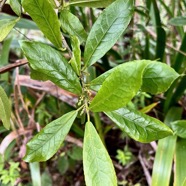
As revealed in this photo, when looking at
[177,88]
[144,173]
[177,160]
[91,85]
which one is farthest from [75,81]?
[144,173]

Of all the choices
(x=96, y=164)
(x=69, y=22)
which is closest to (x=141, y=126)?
(x=96, y=164)

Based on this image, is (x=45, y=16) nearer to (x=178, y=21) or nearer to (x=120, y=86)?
(x=120, y=86)

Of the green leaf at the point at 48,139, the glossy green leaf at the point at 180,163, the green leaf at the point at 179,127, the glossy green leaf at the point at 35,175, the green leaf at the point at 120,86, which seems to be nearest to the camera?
the green leaf at the point at 120,86

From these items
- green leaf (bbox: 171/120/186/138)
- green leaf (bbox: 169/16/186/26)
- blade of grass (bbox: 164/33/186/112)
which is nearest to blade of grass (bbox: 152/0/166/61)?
blade of grass (bbox: 164/33/186/112)

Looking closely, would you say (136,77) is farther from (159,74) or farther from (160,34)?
(160,34)

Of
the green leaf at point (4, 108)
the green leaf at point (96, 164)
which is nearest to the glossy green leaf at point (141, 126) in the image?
the green leaf at point (96, 164)

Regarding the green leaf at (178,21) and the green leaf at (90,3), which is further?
the green leaf at (178,21)

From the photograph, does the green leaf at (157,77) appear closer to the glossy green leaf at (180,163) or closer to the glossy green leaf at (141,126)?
the glossy green leaf at (141,126)
